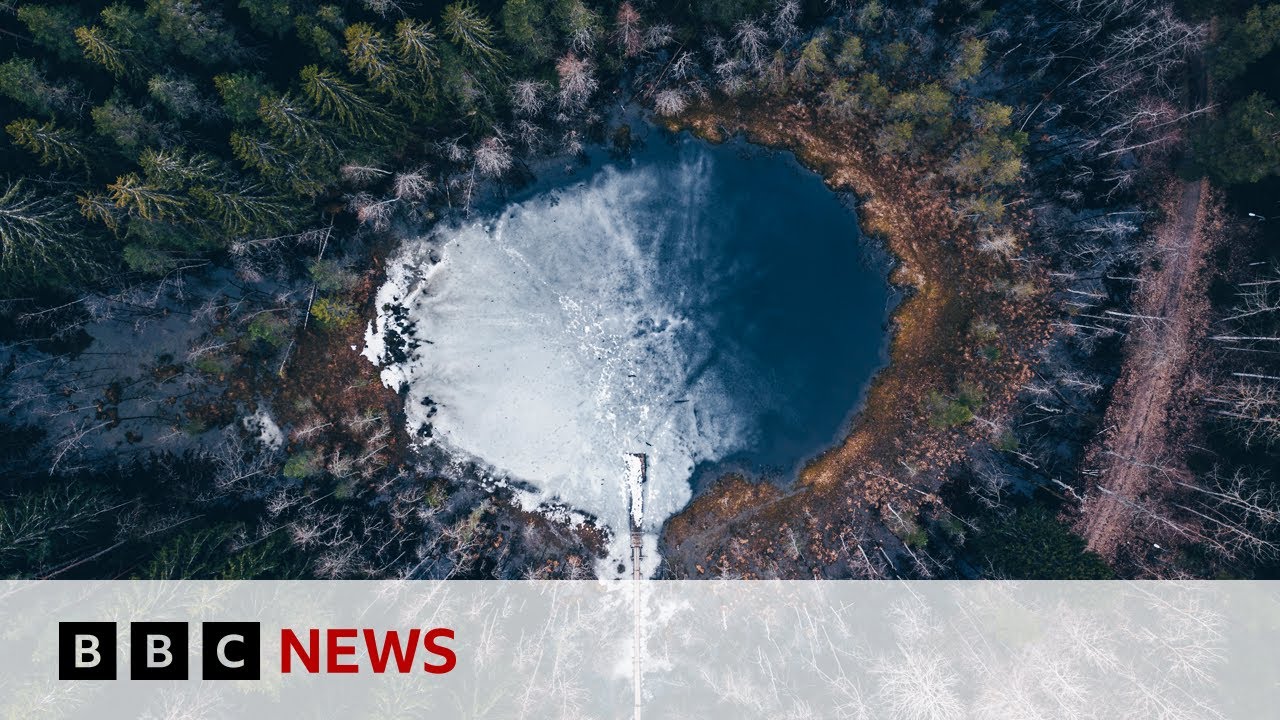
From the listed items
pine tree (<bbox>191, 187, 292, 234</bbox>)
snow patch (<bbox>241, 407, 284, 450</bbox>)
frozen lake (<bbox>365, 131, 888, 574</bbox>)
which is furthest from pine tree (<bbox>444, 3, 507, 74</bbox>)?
snow patch (<bbox>241, 407, 284, 450</bbox>)

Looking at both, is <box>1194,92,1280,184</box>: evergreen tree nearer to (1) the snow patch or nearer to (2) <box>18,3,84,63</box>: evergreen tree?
(1) the snow patch

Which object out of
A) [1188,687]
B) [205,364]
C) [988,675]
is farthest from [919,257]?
[205,364]

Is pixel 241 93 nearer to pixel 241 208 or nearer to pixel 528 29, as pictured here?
pixel 241 208

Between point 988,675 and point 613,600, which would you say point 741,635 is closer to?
point 613,600

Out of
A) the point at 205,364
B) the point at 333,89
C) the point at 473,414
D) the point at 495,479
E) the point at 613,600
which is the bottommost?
the point at 613,600

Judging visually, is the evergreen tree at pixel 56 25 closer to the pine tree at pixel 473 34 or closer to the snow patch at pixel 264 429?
the pine tree at pixel 473 34

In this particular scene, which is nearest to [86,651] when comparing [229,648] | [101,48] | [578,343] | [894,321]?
[229,648]
